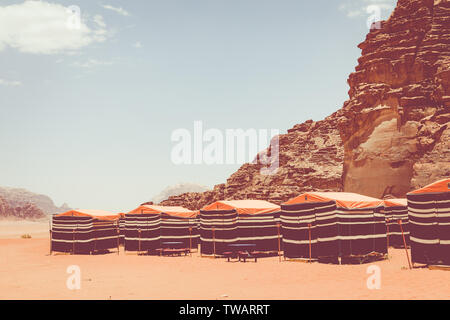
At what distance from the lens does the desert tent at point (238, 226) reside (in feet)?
73.6

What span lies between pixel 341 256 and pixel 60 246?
57.2 feet

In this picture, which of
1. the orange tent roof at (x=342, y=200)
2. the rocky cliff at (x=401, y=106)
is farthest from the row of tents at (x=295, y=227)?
the rocky cliff at (x=401, y=106)

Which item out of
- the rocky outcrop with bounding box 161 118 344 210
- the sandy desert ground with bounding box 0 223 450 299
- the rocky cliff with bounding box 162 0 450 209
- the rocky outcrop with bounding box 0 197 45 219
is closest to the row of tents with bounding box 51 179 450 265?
the sandy desert ground with bounding box 0 223 450 299

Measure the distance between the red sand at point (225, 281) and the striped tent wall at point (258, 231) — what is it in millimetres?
2108

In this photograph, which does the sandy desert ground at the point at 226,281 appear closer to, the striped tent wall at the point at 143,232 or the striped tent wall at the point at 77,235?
the striped tent wall at the point at 143,232

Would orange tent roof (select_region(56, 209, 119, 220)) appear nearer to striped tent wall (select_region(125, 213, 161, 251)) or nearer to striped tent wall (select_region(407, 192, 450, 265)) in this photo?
striped tent wall (select_region(125, 213, 161, 251))

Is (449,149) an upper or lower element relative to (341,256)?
upper

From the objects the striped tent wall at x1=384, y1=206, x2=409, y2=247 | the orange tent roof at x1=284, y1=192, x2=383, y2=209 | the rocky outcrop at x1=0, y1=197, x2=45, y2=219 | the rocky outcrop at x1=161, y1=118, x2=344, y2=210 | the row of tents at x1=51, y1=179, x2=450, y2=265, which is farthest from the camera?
the rocky outcrop at x1=0, y1=197, x2=45, y2=219

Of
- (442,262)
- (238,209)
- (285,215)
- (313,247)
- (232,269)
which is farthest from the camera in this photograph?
(238,209)

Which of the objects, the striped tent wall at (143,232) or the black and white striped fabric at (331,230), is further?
the striped tent wall at (143,232)

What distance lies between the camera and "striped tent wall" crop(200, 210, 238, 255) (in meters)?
22.6

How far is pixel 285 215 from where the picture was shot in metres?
19.9
